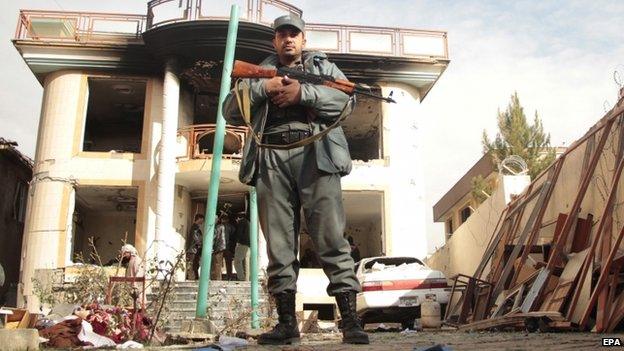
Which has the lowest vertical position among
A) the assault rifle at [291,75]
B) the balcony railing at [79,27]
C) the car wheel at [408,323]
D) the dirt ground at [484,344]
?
the car wheel at [408,323]

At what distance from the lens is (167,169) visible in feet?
51.7

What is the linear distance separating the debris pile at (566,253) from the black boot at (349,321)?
2596mm

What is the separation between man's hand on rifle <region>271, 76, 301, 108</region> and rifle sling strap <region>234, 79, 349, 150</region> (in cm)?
18

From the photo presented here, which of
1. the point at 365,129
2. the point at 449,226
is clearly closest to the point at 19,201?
the point at 365,129

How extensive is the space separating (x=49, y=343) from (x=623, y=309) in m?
4.50

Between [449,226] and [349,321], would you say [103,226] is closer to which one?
[449,226]

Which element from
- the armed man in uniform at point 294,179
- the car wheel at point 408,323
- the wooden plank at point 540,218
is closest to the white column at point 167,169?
the car wheel at point 408,323

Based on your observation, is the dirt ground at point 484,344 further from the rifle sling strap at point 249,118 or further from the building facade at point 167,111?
the building facade at point 167,111

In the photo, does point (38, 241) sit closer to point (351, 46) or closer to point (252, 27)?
point (252, 27)

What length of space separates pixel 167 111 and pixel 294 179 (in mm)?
13246

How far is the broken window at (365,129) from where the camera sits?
18.5 m

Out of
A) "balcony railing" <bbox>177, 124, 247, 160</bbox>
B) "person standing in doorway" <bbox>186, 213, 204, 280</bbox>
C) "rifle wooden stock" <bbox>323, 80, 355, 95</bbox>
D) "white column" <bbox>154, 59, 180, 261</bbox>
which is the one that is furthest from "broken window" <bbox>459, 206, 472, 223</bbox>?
"rifle wooden stock" <bbox>323, 80, 355, 95</bbox>

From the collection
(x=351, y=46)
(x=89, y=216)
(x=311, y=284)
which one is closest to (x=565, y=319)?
(x=311, y=284)

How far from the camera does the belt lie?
139 inches
